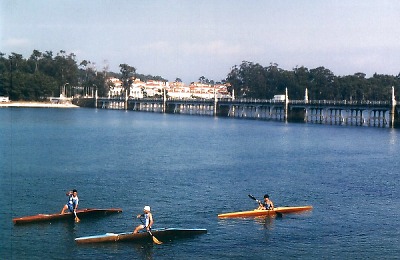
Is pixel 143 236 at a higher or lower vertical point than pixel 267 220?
higher

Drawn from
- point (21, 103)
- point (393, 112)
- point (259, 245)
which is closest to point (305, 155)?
point (259, 245)

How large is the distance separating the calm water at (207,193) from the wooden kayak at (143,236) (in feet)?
1.41

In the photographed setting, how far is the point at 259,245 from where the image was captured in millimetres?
31328

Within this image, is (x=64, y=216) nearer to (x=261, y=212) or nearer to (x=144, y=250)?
(x=144, y=250)

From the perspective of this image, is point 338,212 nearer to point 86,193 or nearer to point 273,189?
point 273,189

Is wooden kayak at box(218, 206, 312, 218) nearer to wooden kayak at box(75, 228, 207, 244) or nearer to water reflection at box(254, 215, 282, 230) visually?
water reflection at box(254, 215, 282, 230)

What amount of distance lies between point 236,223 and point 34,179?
2015 cm

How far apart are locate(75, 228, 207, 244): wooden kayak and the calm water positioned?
0.43 meters

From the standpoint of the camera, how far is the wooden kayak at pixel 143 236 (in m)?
30.2

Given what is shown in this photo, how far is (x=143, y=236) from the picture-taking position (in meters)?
30.9

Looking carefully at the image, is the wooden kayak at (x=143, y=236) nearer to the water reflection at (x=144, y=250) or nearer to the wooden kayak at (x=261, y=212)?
the water reflection at (x=144, y=250)

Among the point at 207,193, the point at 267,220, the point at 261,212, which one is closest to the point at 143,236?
the point at 267,220

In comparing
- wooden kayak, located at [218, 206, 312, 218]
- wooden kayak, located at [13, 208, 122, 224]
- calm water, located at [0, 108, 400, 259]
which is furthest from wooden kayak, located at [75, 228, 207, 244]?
wooden kayak, located at [13, 208, 122, 224]

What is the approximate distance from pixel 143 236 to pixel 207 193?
46.1ft
